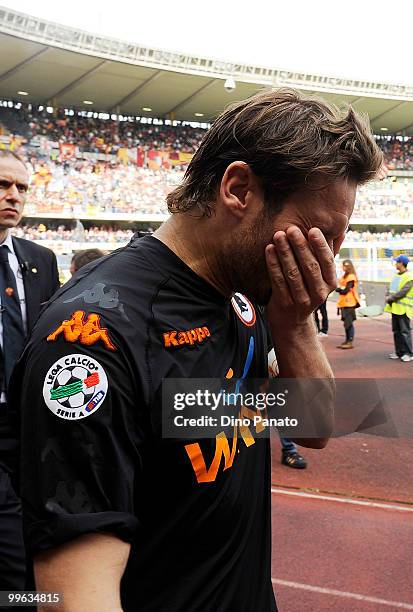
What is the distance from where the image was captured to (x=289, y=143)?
3.74ft

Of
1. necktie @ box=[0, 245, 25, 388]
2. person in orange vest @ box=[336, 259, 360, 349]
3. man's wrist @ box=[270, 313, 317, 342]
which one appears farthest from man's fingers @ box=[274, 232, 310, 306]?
person in orange vest @ box=[336, 259, 360, 349]

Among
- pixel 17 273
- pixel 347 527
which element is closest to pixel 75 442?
pixel 17 273

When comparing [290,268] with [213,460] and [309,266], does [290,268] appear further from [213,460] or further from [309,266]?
[213,460]

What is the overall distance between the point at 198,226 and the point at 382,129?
44.4m

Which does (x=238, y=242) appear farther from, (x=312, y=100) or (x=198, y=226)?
(x=312, y=100)

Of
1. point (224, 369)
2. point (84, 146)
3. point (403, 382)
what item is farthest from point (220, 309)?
point (84, 146)

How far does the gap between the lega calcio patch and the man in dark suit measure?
1.46m

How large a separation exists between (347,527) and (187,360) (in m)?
3.44

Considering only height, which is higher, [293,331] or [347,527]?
[293,331]

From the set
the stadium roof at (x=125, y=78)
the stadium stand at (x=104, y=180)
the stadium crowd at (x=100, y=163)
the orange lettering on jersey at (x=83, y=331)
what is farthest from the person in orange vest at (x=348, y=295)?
the stadium roof at (x=125, y=78)

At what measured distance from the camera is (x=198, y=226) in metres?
1.26

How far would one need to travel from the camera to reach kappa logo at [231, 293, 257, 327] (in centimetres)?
136

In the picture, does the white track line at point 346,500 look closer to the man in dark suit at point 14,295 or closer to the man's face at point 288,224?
the man in dark suit at point 14,295
